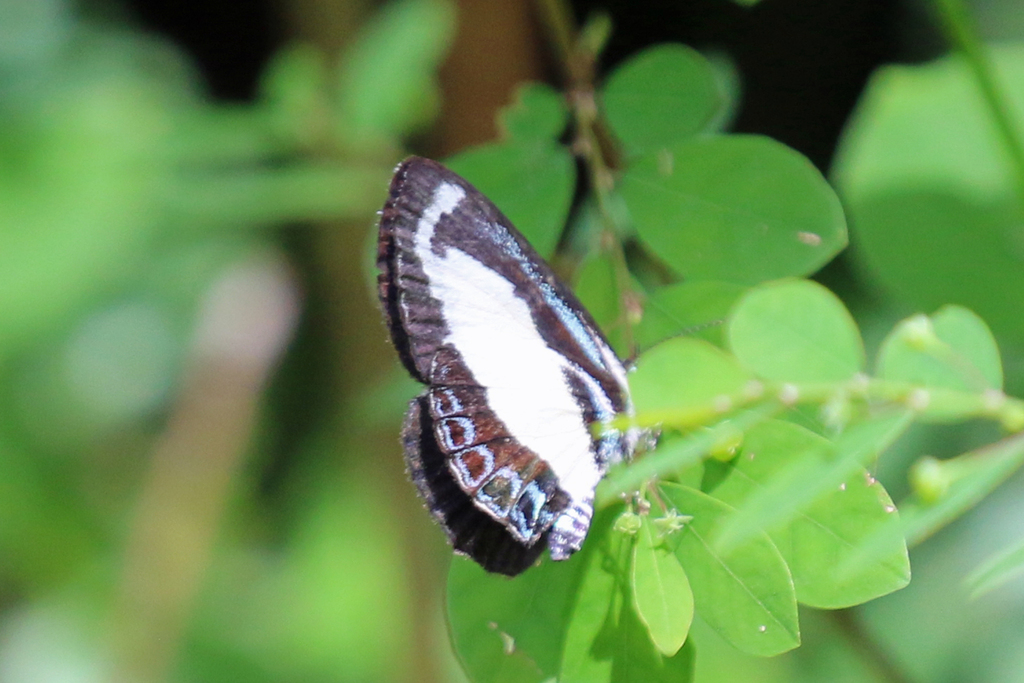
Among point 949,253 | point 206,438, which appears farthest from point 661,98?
point 206,438

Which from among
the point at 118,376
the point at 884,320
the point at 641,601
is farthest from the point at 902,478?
the point at 118,376

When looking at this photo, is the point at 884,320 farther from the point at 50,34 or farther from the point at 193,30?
the point at 50,34

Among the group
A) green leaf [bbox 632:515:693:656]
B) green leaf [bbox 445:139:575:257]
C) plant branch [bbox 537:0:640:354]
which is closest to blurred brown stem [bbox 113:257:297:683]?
plant branch [bbox 537:0:640:354]

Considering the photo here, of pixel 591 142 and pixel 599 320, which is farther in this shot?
pixel 591 142

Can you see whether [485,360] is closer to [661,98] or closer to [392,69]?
[661,98]

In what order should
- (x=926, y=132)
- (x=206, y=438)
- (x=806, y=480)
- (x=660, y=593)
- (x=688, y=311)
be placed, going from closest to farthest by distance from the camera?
(x=806, y=480) < (x=660, y=593) < (x=688, y=311) < (x=926, y=132) < (x=206, y=438)

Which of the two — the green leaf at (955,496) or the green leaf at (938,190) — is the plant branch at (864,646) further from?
the green leaf at (955,496)

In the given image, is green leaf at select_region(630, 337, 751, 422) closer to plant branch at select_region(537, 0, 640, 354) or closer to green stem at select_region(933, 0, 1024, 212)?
plant branch at select_region(537, 0, 640, 354)

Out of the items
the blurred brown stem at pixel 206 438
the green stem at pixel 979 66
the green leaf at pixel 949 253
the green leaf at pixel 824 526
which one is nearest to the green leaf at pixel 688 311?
the green leaf at pixel 824 526
